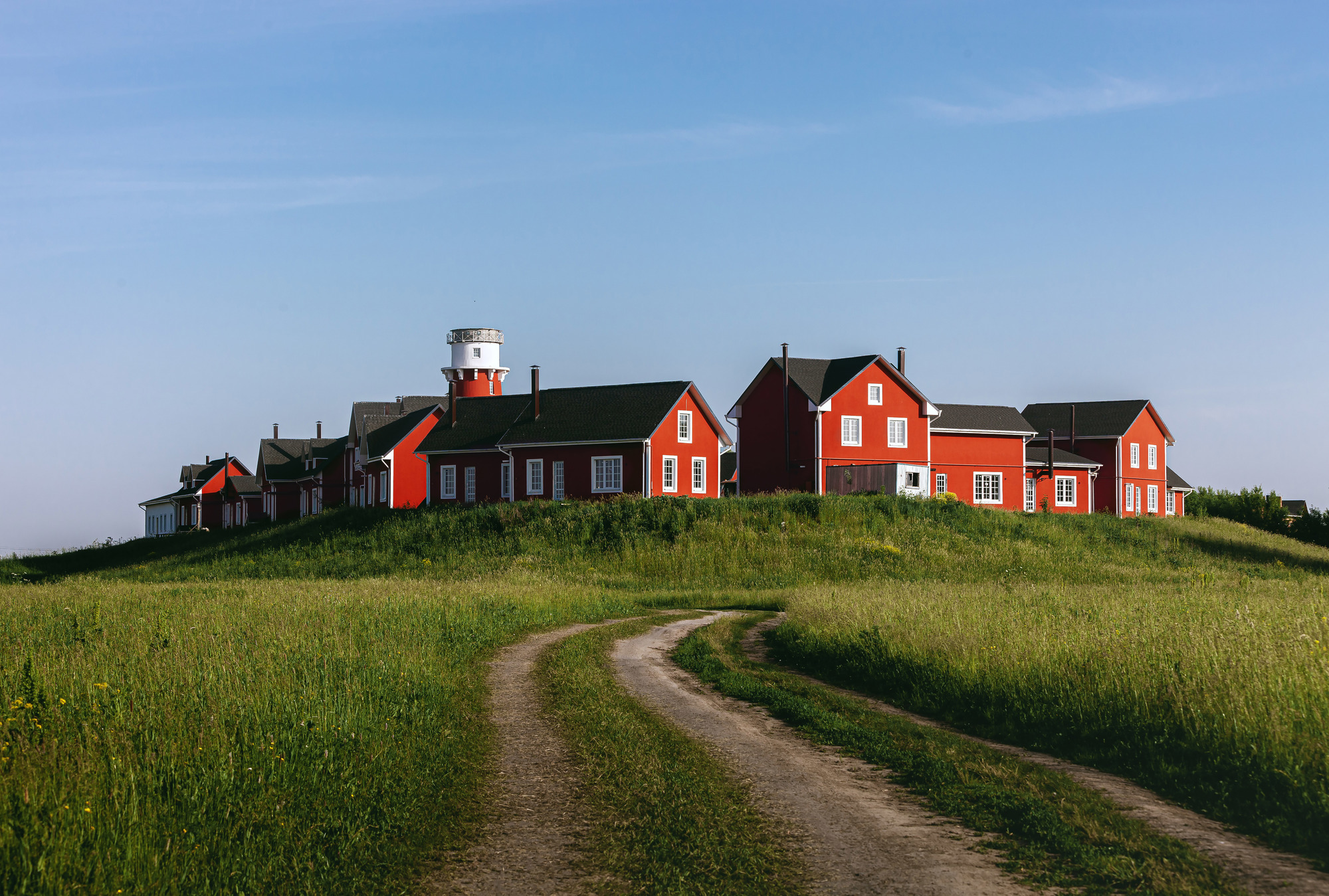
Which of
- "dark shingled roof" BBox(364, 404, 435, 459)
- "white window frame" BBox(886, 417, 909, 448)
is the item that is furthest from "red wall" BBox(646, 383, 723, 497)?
"dark shingled roof" BBox(364, 404, 435, 459)

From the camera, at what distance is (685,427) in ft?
171

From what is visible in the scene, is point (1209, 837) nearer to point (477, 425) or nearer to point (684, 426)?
point (684, 426)

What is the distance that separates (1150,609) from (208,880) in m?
17.1

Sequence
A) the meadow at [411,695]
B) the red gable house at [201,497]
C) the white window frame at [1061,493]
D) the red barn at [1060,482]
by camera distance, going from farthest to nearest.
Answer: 1. the red gable house at [201,497]
2. the white window frame at [1061,493]
3. the red barn at [1060,482]
4. the meadow at [411,695]

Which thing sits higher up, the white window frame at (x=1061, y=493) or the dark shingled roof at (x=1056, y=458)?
the dark shingled roof at (x=1056, y=458)

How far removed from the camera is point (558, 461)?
52375mm

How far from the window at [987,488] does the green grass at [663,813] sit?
49.6 metres

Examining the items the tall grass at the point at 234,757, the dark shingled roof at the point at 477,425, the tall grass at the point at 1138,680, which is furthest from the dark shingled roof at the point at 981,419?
the tall grass at the point at 234,757

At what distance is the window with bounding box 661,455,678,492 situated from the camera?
50969 millimetres

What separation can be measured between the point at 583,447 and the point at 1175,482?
53654 mm

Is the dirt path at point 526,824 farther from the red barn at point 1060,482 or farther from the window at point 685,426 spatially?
the red barn at point 1060,482

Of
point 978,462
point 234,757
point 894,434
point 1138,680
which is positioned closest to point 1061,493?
point 978,462

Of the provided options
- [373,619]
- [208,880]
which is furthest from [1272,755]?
[373,619]

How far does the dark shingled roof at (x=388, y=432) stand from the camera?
2356 inches
